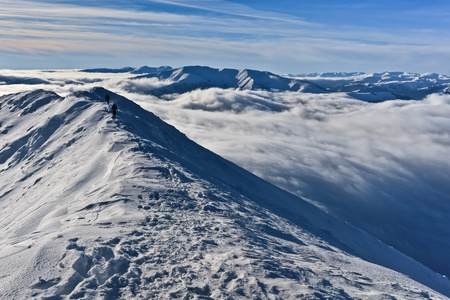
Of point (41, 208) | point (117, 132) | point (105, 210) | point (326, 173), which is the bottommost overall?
point (326, 173)

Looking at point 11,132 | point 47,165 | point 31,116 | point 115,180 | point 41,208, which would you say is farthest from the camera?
point 31,116

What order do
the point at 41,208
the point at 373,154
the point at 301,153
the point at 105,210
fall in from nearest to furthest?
1. the point at 105,210
2. the point at 41,208
3. the point at 301,153
4. the point at 373,154

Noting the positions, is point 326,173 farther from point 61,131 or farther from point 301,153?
point 61,131

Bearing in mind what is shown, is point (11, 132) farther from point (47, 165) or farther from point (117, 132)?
point (117, 132)

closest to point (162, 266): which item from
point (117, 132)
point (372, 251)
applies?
point (117, 132)

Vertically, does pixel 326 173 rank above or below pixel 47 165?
below

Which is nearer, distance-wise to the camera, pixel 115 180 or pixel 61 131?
pixel 115 180
